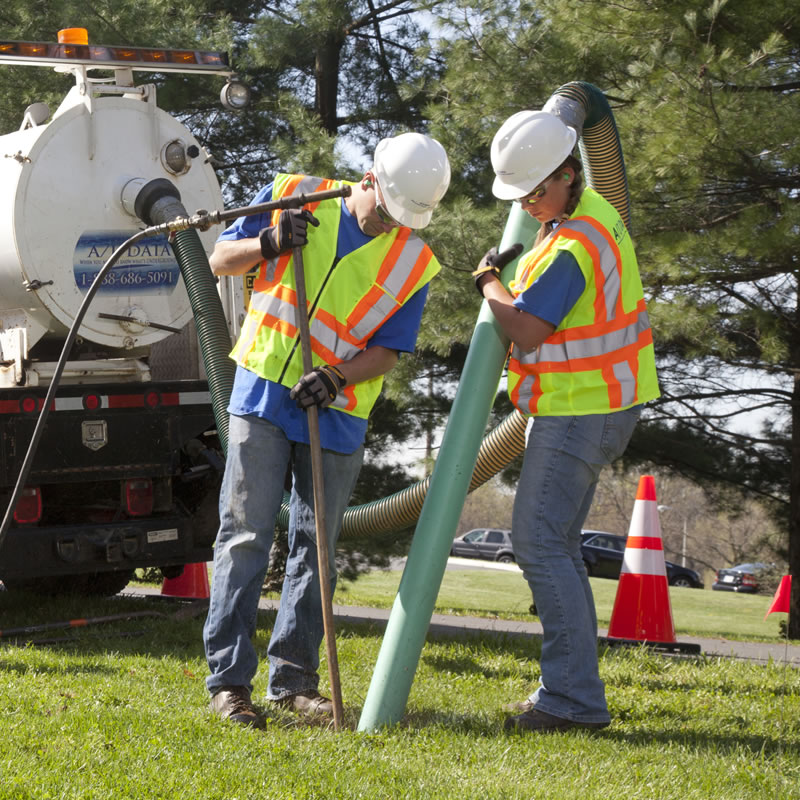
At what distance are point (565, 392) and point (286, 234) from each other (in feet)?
3.37

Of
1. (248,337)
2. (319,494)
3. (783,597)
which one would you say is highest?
(248,337)

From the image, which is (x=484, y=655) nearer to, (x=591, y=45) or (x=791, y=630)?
(x=591, y=45)

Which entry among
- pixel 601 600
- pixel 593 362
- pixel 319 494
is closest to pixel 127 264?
pixel 319 494

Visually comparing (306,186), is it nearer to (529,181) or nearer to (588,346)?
(529,181)

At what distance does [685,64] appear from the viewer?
7.68 meters

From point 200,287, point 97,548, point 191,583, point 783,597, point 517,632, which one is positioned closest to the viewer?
point 200,287

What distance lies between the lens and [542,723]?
3738 mm

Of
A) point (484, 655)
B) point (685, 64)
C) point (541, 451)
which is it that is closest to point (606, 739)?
point (541, 451)

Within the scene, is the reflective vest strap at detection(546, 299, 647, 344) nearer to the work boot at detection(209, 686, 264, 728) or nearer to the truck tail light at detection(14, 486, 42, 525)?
the work boot at detection(209, 686, 264, 728)

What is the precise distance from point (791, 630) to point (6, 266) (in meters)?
7.82

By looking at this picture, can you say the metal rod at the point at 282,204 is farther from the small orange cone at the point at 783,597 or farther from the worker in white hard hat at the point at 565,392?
the small orange cone at the point at 783,597

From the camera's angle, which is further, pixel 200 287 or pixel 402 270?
pixel 200 287

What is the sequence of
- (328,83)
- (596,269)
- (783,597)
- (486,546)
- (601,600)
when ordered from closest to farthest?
(596,269)
(783,597)
(328,83)
(601,600)
(486,546)

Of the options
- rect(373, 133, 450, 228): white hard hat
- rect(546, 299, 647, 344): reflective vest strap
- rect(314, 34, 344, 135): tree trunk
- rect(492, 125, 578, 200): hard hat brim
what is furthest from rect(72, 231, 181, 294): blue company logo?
rect(314, 34, 344, 135): tree trunk
